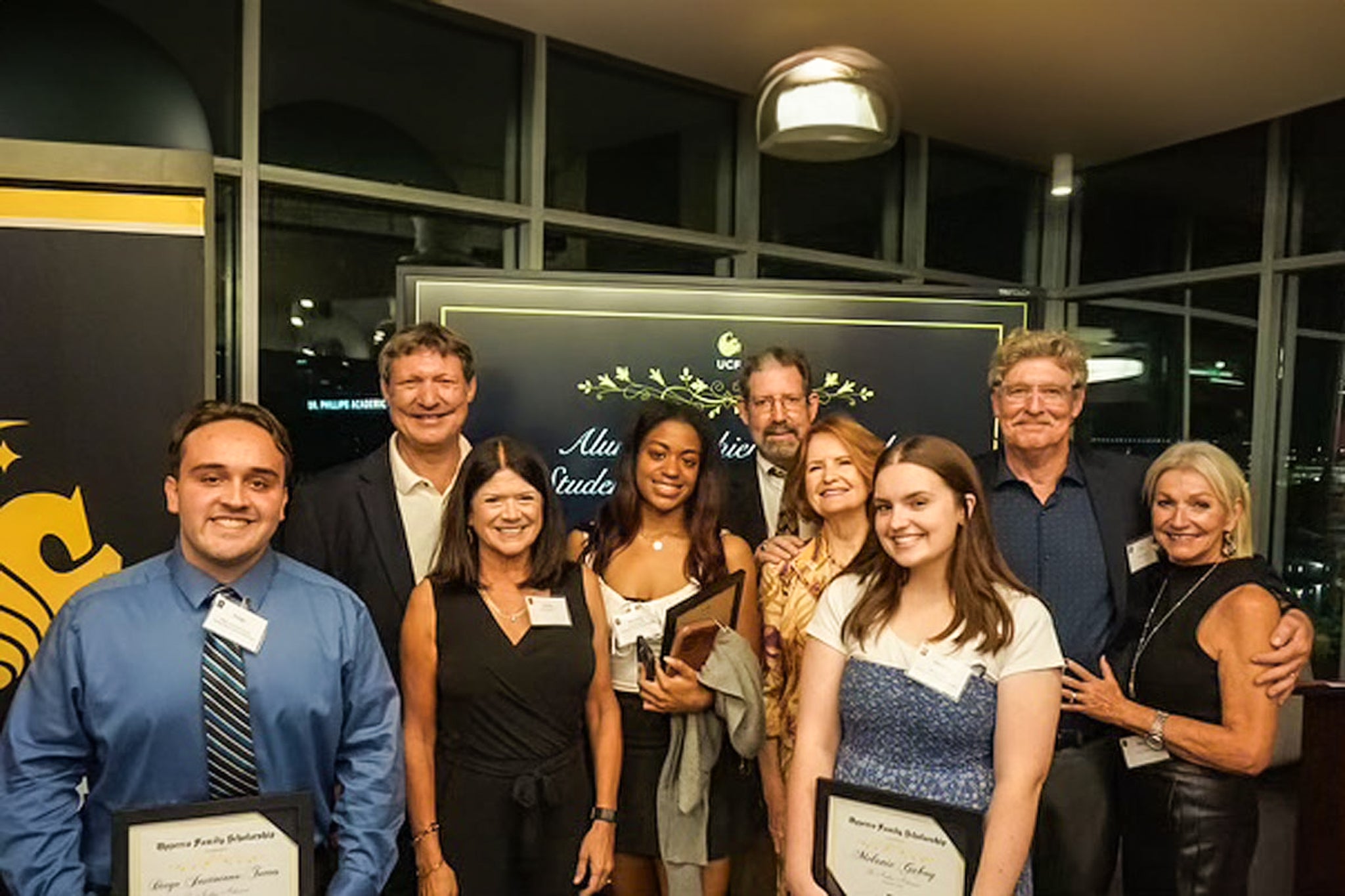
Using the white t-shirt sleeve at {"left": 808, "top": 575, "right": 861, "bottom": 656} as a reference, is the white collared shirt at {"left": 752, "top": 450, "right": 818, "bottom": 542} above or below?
above

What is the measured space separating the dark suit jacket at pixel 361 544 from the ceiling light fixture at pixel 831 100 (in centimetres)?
141

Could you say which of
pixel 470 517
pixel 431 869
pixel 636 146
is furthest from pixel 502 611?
pixel 636 146

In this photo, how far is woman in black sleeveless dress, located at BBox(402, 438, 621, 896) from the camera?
2.23m

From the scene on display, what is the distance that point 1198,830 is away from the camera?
233 cm

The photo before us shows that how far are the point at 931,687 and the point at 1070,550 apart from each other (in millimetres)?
872

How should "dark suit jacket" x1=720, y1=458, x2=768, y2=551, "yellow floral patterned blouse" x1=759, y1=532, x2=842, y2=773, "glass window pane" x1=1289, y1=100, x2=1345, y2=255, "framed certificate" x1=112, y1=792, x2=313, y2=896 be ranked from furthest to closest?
"glass window pane" x1=1289, y1=100, x2=1345, y2=255 → "dark suit jacket" x1=720, y1=458, x2=768, y2=551 → "yellow floral patterned blouse" x1=759, y1=532, x2=842, y2=773 → "framed certificate" x1=112, y1=792, x2=313, y2=896

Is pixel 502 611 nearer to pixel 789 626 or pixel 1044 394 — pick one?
pixel 789 626

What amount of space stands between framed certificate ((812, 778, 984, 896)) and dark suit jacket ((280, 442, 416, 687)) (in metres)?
1.19

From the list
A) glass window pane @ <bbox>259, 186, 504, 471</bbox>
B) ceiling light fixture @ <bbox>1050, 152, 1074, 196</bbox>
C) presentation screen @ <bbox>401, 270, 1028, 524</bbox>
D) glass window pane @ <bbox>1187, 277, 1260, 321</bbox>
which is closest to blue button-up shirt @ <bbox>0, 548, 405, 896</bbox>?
presentation screen @ <bbox>401, 270, 1028, 524</bbox>

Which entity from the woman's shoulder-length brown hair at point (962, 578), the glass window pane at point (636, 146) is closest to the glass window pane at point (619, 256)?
the glass window pane at point (636, 146)

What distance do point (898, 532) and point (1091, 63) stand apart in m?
2.89

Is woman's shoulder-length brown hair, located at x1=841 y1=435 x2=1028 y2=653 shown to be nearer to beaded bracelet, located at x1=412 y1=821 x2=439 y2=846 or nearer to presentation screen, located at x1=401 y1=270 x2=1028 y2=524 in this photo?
beaded bracelet, located at x1=412 y1=821 x2=439 y2=846

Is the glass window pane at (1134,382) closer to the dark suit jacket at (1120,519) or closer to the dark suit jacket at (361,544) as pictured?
the dark suit jacket at (1120,519)

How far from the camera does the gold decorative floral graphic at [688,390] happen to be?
3604mm
